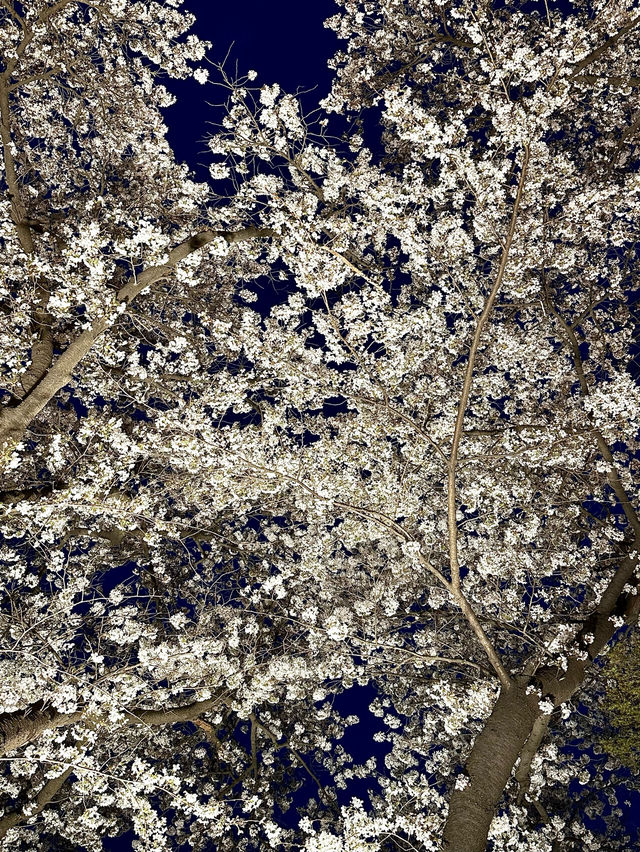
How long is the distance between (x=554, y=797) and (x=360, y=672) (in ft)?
16.8

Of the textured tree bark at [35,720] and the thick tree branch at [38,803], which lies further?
the thick tree branch at [38,803]

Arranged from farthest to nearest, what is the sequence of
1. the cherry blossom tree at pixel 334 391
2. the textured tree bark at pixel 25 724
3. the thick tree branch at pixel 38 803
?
the thick tree branch at pixel 38 803 < the cherry blossom tree at pixel 334 391 < the textured tree bark at pixel 25 724

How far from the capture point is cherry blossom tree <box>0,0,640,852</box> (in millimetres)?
5371

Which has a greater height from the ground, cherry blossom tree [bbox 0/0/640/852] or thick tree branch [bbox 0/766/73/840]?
cherry blossom tree [bbox 0/0/640/852]

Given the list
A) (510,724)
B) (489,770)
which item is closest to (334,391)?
(510,724)

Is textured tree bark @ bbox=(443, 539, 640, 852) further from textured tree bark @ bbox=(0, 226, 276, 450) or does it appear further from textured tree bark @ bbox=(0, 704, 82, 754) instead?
textured tree bark @ bbox=(0, 226, 276, 450)

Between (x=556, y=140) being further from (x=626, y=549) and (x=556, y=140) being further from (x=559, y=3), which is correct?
(x=626, y=549)

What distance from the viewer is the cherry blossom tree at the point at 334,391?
537 centimetres

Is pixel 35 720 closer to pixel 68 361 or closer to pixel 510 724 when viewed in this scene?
pixel 68 361

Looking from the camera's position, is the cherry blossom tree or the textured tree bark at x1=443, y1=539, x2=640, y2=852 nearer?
the textured tree bark at x1=443, y1=539, x2=640, y2=852

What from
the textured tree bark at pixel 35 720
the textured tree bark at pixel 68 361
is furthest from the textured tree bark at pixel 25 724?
the textured tree bark at pixel 68 361

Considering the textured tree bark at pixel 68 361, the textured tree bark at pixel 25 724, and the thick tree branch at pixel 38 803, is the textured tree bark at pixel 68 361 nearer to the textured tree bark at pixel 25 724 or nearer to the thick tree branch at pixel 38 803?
the textured tree bark at pixel 25 724

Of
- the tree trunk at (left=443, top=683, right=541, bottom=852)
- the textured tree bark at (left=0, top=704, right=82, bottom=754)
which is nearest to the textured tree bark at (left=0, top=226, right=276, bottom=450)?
the textured tree bark at (left=0, top=704, right=82, bottom=754)

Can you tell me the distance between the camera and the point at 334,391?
21.1 ft
